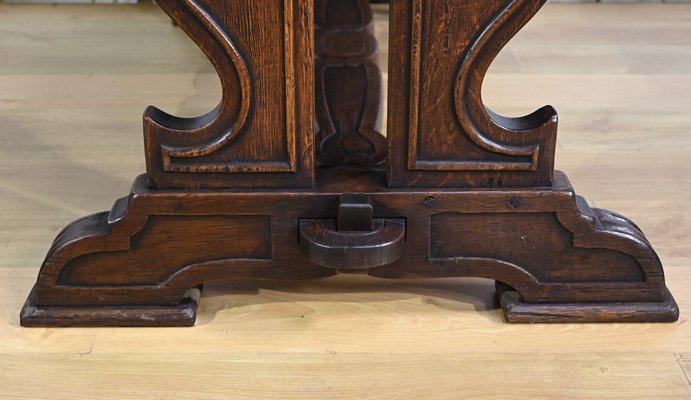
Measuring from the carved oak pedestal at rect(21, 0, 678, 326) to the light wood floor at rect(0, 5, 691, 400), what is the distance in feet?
0.14

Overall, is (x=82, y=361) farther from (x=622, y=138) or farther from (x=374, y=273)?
(x=622, y=138)

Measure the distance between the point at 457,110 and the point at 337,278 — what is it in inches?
10.1

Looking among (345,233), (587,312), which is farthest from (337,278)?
→ (587,312)

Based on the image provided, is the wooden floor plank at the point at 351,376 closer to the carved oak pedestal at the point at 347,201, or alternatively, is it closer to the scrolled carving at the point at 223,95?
the carved oak pedestal at the point at 347,201

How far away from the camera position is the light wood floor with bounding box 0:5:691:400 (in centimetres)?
100

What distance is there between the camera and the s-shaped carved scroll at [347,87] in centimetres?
115

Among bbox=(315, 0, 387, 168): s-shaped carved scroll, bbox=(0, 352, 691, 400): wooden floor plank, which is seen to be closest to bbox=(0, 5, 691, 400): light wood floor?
bbox=(0, 352, 691, 400): wooden floor plank

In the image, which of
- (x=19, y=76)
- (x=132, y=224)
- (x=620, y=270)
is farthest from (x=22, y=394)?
(x=19, y=76)

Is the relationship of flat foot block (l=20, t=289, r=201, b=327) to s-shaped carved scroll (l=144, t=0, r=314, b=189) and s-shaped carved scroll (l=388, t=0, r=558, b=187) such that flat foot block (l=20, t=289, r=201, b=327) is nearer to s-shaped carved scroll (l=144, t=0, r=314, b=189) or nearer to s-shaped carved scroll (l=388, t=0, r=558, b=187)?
s-shaped carved scroll (l=144, t=0, r=314, b=189)

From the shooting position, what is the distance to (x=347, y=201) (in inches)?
40.6

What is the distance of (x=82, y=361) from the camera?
1.03 metres

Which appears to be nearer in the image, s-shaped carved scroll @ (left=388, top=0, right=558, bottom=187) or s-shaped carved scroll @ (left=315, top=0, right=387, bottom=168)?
s-shaped carved scroll @ (left=388, top=0, right=558, bottom=187)

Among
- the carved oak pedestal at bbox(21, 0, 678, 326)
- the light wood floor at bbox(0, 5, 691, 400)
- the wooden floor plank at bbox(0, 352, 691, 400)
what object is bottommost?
the wooden floor plank at bbox(0, 352, 691, 400)

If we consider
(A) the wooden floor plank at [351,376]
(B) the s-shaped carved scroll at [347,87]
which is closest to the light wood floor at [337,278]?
(A) the wooden floor plank at [351,376]
